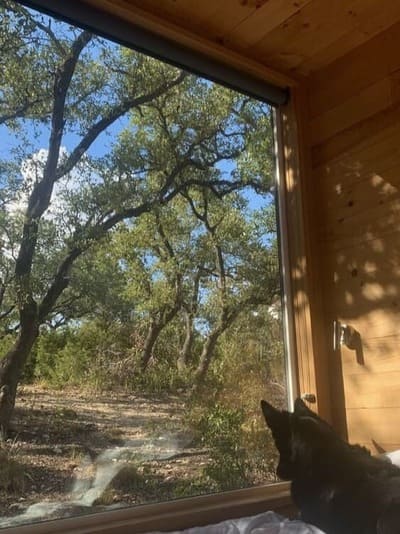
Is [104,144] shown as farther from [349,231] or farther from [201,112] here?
[349,231]

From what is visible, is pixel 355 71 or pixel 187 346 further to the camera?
pixel 355 71

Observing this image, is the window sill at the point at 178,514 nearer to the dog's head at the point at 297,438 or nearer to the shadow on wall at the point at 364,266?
the dog's head at the point at 297,438

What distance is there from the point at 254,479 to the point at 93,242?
41.7 inches

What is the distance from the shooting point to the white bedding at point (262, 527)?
5.07 ft

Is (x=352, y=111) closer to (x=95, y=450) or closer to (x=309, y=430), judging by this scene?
(x=309, y=430)

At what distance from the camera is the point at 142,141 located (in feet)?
7.02

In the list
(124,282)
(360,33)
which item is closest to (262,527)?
(124,282)

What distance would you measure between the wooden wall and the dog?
0.43 meters

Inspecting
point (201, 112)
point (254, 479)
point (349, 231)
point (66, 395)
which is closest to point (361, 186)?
point (349, 231)

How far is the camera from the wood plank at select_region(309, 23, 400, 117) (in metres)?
2.28

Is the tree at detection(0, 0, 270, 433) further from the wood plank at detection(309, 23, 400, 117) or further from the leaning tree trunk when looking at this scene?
the wood plank at detection(309, 23, 400, 117)

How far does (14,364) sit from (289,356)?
113 centimetres

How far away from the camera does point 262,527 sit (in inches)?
63.5

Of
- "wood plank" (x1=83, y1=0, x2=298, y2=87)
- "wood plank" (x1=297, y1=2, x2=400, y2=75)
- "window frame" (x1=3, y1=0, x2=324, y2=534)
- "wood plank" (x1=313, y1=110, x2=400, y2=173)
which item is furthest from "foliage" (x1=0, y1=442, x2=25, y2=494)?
"wood plank" (x1=297, y1=2, x2=400, y2=75)
